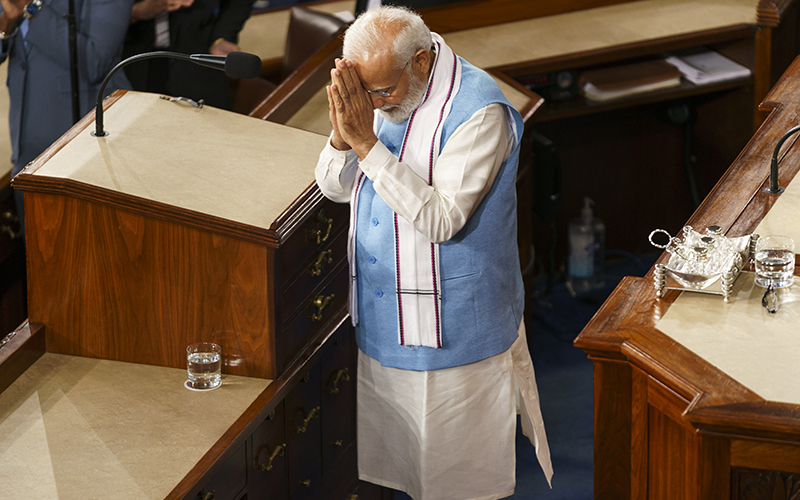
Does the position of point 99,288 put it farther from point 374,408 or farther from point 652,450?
point 652,450

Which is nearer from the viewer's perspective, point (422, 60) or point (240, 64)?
point (422, 60)

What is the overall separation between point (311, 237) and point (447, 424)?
0.56 meters

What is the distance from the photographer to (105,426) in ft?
7.39

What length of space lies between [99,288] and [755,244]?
4.74ft

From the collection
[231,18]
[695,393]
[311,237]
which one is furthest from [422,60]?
[231,18]

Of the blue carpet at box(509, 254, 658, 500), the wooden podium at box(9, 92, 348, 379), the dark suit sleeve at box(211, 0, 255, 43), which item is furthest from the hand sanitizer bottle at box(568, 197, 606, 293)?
the wooden podium at box(9, 92, 348, 379)

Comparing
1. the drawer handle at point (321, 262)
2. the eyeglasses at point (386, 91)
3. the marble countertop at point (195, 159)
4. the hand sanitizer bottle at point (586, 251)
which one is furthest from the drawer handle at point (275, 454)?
the hand sanitizer bottle at point (586, 251)

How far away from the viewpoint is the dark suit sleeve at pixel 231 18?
3.97 m

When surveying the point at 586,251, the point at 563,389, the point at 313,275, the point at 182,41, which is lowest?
the point at 563,389

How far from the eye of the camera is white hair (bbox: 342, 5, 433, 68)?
2303 millimetres

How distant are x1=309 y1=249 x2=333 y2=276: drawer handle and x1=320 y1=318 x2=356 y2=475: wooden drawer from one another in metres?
0.23

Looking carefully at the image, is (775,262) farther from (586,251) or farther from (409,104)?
(586,251)

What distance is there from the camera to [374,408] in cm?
268

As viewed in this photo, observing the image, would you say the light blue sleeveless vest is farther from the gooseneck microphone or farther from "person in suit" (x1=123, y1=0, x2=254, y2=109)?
"person in suit" (x1=123, y1=0, x2=254, y2=109)
